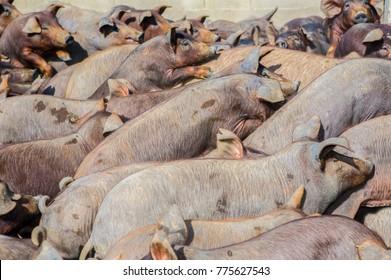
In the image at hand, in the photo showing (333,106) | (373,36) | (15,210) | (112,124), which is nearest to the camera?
(15,210)

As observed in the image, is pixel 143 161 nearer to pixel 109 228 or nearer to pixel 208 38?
pixel 109 228

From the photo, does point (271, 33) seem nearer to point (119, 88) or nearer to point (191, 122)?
point (119, 88)

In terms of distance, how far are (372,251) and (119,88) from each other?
3.65m

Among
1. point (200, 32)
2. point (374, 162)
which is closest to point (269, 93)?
point (374, 162)

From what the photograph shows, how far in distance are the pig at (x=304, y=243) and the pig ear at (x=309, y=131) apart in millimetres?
1248

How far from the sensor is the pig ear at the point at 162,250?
16.9ft

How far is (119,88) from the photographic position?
861 cm

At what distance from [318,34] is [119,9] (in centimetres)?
214

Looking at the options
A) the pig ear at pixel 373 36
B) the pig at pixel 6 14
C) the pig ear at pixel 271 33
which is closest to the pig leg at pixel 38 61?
the pig at pixel 6 14

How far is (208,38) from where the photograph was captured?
10523mm

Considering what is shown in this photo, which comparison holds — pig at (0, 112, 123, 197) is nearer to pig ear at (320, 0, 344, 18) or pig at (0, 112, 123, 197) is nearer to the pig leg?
the pig leg

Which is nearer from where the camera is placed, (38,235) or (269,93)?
(38,235)

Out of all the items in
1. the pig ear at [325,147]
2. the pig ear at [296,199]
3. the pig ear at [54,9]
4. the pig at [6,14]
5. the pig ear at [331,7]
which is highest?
the pig ear at [325,147]

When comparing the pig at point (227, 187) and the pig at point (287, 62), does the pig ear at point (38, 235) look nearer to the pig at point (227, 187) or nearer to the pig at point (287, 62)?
the pig at point (227, 187)
